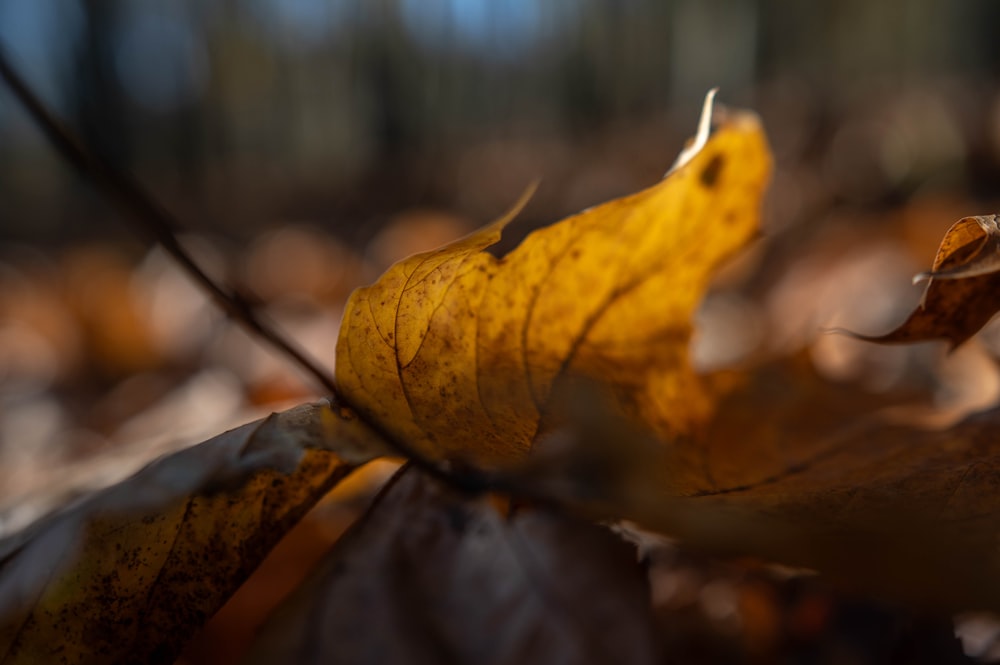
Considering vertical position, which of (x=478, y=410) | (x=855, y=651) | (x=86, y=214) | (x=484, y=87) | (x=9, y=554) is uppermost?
(x=86, y=214)

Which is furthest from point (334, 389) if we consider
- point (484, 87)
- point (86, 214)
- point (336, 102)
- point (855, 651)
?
point (484, 87)

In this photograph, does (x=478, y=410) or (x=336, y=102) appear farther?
(x=336, y=102)

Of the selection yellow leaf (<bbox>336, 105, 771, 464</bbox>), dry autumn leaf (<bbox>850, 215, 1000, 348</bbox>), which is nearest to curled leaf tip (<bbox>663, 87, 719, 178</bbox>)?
yellow leaf (<bbox>336, 105, 771, 464</bbox>)

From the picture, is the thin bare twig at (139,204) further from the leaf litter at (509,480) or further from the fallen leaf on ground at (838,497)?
the fallen leaf on ground at (838,497)

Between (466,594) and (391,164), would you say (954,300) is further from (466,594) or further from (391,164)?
(391,164)

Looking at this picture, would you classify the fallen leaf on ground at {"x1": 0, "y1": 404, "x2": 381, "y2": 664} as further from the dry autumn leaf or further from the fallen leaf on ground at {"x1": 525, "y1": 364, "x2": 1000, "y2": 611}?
the dry autumn leaf

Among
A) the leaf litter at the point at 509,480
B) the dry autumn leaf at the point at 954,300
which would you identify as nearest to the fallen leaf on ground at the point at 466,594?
the leaf litter at the point at 509,480

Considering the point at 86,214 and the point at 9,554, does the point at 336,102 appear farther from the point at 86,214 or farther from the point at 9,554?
the point at 9,554
